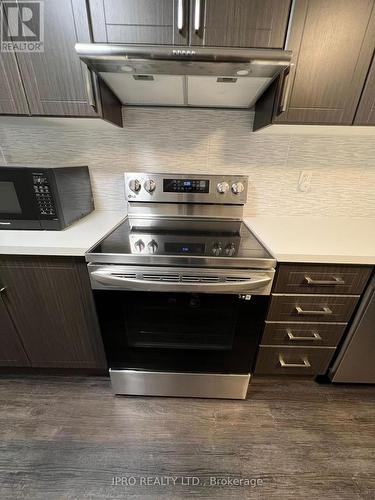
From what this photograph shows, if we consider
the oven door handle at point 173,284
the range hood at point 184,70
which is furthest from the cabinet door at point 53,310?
the range hood at point 184,70

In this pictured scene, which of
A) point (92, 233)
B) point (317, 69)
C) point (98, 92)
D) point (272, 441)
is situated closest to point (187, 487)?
point (272, 441)

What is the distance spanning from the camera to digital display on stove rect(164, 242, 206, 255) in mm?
969

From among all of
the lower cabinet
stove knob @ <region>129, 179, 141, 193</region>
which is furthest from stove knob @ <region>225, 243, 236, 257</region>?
stove knob @ <region>129, 179, 141, 193</region>

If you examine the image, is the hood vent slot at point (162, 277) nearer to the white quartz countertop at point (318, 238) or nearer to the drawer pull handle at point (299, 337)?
the white quartz countertop at point (318, 238)

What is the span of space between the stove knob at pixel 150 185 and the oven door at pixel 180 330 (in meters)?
0.67

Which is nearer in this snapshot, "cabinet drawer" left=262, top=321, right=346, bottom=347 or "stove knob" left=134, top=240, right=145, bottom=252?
"stove knob" left=134, top=240, right=145, bottom=252

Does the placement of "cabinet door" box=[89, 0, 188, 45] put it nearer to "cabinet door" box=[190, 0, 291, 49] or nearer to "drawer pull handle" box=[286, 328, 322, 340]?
"cabinet door" box=[190, 0, 291, 49]

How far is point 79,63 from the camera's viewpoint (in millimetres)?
906

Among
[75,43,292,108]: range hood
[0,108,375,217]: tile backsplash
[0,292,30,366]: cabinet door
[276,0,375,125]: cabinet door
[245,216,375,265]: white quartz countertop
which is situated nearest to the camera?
[75,43,292,108]: range hood

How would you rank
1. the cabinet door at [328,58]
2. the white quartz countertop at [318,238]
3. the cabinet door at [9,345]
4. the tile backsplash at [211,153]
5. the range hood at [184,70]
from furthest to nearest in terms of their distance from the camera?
the tile backsplash at [211,153] < the cabinet door at [9,345] < the white quartz countertop at [318,238] < the cabinet door at [328,58] < the range hood at [184,70]

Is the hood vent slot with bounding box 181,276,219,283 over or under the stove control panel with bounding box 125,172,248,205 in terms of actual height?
under

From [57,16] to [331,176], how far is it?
1.58 m

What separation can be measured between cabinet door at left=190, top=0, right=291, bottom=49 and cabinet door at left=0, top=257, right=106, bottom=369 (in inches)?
42.3

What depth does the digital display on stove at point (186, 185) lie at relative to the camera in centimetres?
131
